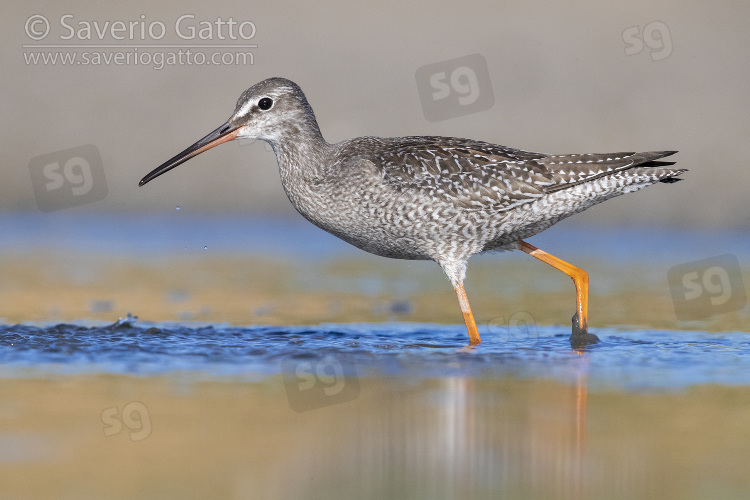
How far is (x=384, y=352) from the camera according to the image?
980 centimetres

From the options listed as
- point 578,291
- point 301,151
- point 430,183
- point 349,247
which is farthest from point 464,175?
point 349,247

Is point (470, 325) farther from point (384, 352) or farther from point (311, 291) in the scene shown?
point (311, 291)

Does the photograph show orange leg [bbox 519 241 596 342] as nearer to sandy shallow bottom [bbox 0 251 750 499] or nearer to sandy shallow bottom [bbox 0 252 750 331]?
sandy shallow bottom [bbox 0 252 750 331]

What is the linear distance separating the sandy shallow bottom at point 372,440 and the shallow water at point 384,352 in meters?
0.42

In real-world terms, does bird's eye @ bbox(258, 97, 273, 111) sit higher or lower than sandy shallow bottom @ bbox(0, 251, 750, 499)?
higher

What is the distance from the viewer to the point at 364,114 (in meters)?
18.2

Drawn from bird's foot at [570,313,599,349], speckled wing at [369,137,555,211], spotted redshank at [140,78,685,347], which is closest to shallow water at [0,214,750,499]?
bird's foot at [570,313,599,349]

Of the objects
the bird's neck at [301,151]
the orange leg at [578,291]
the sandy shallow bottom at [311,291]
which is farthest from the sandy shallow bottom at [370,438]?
the bird's neck at [301,151]

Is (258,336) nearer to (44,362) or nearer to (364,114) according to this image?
(44,362)

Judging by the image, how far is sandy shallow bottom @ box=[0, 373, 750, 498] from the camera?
5969mm

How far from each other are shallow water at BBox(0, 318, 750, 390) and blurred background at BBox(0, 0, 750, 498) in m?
0.27

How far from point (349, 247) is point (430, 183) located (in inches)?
240

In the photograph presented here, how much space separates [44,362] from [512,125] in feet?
35.2

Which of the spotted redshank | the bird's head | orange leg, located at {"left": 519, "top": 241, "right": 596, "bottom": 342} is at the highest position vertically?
the bird's head
